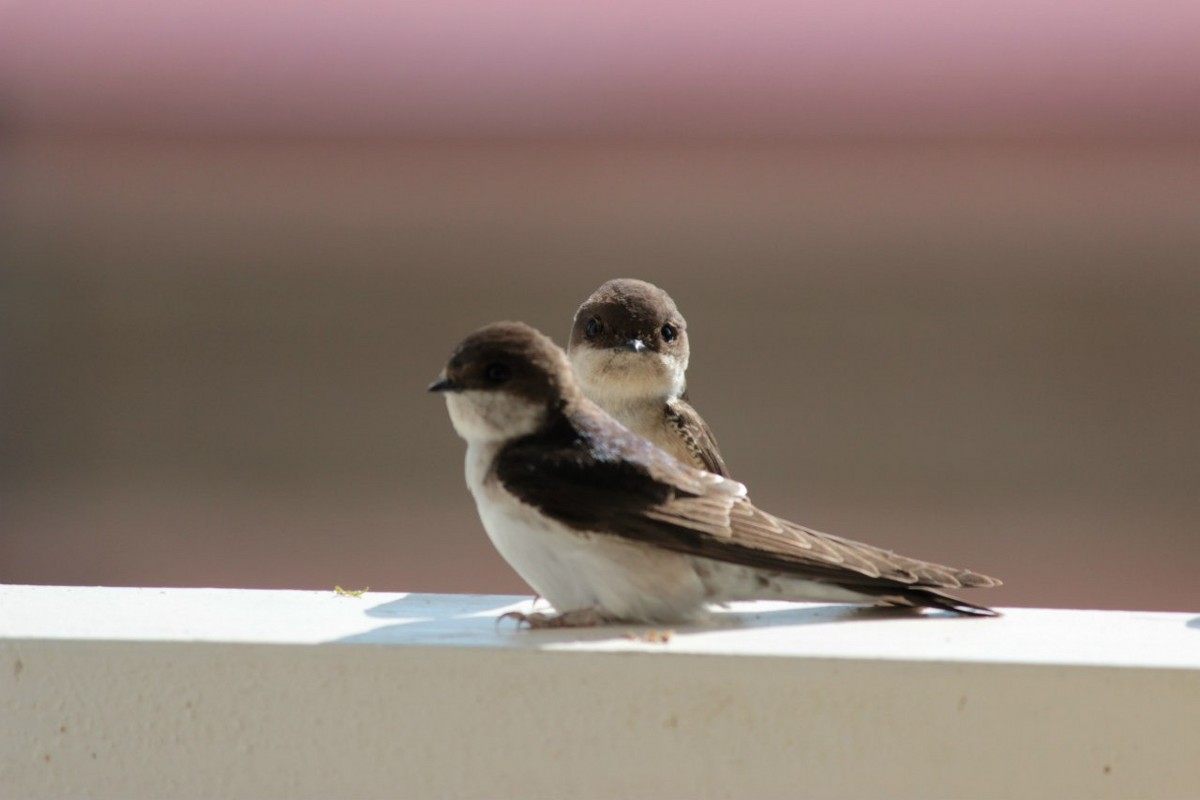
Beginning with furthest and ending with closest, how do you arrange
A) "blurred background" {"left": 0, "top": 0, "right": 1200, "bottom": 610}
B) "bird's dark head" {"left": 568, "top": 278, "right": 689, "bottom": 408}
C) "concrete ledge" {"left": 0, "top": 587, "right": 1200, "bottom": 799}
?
1. "blurred background" {"left": 0, "top": 0, "right": 1200, "bottom": 610}
2. "bird's dark head" {"left": 568, "top": 278, "right": 689, "bottom": 408}
3. "concrete ledge" {"left": 0, "top": 587, "right": 1200, "bottom": 799}

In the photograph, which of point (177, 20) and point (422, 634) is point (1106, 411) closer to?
point (177, 20)

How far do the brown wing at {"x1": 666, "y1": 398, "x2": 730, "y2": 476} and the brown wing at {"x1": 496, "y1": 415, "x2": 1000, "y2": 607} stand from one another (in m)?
1.36

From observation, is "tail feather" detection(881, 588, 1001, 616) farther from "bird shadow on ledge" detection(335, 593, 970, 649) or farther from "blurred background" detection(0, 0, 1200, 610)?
"blurred background" detection(0, 0, 1200, 610)

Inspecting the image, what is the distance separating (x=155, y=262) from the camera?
45.1 feet

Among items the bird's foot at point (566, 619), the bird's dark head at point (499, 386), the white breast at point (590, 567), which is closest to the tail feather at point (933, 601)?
the white breast at point (590, 567)

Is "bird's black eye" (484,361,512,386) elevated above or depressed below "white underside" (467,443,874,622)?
above

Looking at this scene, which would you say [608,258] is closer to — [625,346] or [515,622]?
[625,346]

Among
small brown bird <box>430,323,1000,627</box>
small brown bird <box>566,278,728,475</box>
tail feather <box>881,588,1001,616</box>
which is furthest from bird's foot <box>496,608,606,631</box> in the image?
small brown bird <box>566,278,728,475</box>

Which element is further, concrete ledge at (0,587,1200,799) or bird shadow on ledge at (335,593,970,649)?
bird shadow on ledge at (335,593,970,649)

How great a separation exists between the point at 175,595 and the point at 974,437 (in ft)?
33.1

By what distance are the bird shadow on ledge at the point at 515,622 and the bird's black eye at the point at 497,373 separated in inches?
19.6

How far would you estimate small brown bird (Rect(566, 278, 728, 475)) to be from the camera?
4.65m

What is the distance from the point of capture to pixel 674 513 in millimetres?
3137

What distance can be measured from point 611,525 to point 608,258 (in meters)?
9.65
